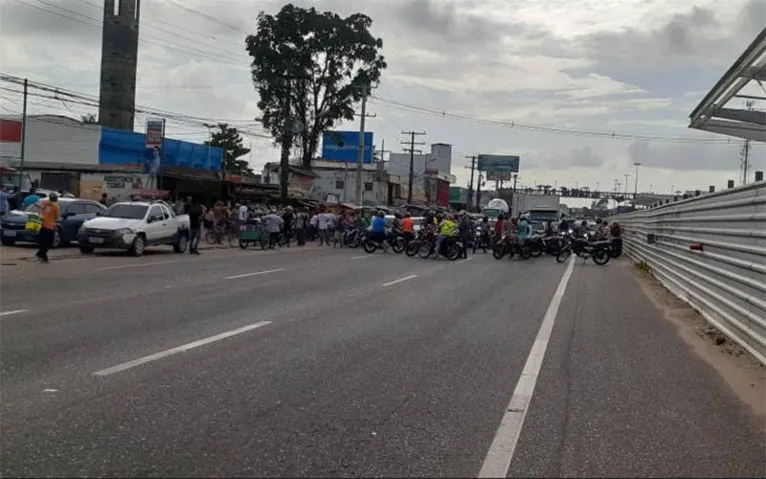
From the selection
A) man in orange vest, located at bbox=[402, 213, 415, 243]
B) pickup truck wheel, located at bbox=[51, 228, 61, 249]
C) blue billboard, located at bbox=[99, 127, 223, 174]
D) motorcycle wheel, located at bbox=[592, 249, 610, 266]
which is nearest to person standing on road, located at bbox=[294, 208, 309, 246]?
man in orange vest, located at bbox=[402, 213, 415, 243]

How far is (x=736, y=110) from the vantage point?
16.1 metres

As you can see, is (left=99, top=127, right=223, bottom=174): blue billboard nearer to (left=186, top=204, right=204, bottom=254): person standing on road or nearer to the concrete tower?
the concrete tower

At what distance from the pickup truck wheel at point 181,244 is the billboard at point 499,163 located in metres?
86.3

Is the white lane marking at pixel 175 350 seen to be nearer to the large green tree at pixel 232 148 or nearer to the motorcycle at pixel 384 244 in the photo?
the motorcycle at pixel 384 244

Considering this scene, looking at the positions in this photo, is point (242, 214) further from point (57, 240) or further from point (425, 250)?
point (57, 240)

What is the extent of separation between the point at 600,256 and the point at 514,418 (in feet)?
81.1

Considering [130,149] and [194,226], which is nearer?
[194,226]

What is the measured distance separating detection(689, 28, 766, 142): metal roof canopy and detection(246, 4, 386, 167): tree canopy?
1175 inches

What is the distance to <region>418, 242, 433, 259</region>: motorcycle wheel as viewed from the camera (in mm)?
29975

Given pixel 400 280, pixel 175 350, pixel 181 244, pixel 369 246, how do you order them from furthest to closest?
1. pixel 369 246
2. pixel 181 244
3. pixel 400 280
4. pixel 175 350

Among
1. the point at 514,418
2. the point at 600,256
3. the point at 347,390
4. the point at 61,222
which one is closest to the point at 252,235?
the point at 61,222

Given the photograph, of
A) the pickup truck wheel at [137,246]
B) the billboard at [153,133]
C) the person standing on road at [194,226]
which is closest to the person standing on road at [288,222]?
the billboard at [153,133]

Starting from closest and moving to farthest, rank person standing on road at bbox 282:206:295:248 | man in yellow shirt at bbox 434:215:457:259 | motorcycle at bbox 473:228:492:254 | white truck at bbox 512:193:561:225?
man in yellow shirt at bbox 434:215:457:259
person standing on road at bbox 282:206:295:248
motorcycle at bbox 473:228:492:254
white truck at bbox 512:193:561:225

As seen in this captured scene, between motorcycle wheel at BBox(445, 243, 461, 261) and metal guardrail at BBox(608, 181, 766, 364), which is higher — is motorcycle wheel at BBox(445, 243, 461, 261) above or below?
below
